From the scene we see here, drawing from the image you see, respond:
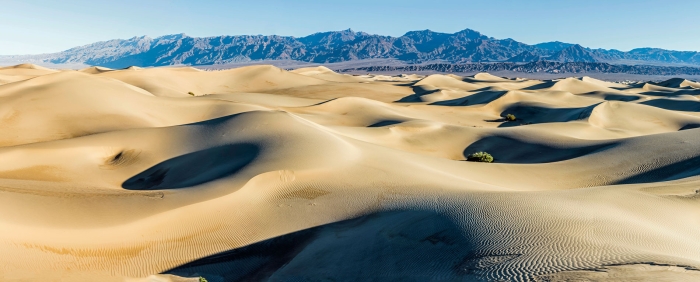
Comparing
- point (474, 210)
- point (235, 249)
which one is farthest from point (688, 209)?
point (235, 249)

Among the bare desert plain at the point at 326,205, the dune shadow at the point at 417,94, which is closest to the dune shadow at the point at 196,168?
the bare desert plain at the point at 326,205

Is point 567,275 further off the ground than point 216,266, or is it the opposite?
point 567,275

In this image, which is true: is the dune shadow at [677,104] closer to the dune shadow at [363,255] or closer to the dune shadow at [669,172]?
the dune shadow at [669,172]

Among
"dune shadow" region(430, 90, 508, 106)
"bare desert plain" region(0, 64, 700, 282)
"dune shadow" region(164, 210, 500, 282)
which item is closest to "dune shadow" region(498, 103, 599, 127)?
"dune shadow" region(430, 90, 508, 106)

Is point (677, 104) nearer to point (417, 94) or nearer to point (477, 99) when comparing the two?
point (477, 99)

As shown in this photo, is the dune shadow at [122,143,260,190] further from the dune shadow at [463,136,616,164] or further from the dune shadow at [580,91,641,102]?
the dune shadow at [580,91,641,102]

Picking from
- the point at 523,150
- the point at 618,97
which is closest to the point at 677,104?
the point at 618,97

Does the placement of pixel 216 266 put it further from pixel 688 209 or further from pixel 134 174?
pixel 688 209
